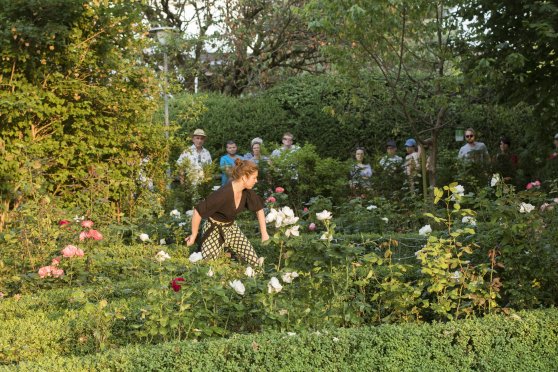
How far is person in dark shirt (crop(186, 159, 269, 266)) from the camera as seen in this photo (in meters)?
8.36

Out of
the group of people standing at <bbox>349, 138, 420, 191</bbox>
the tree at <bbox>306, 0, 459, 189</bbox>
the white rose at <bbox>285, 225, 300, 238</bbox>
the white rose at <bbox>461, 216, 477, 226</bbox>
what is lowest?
the white rose at <bbox>285, 225, 300, 238</bbox>

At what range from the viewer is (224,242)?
8.55m

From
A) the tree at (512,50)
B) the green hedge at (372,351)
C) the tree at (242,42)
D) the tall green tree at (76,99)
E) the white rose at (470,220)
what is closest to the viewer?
the green hedge at (372,351)

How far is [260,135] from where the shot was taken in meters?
19.6

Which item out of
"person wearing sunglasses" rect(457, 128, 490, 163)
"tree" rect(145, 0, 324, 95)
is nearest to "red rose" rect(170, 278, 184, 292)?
"person wearing sunglasses" rect(457, 128, 490, 163)

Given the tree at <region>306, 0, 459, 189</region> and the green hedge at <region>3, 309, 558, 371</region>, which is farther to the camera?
the tree at <region>306, 0, 459, 189</region>

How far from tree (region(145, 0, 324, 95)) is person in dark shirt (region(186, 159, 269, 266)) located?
1257cm

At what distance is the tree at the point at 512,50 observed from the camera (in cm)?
1263

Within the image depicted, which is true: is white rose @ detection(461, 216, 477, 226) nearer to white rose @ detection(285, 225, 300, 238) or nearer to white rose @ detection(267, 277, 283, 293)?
white rose @ detection(285, 225, 300, 238)

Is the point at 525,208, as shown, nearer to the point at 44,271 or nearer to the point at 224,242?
the point at 224,242

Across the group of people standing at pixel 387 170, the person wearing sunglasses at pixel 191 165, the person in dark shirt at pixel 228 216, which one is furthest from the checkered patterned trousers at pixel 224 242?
the group of people standing at pixel 387 170

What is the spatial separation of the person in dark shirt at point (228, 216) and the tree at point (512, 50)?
516cm

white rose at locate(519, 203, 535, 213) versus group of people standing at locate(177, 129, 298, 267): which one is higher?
white rose at locate(519, 203, 535, 213)

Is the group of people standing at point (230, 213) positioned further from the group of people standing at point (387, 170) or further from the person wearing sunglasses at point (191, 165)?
the group of people standing at point (387, 170)
